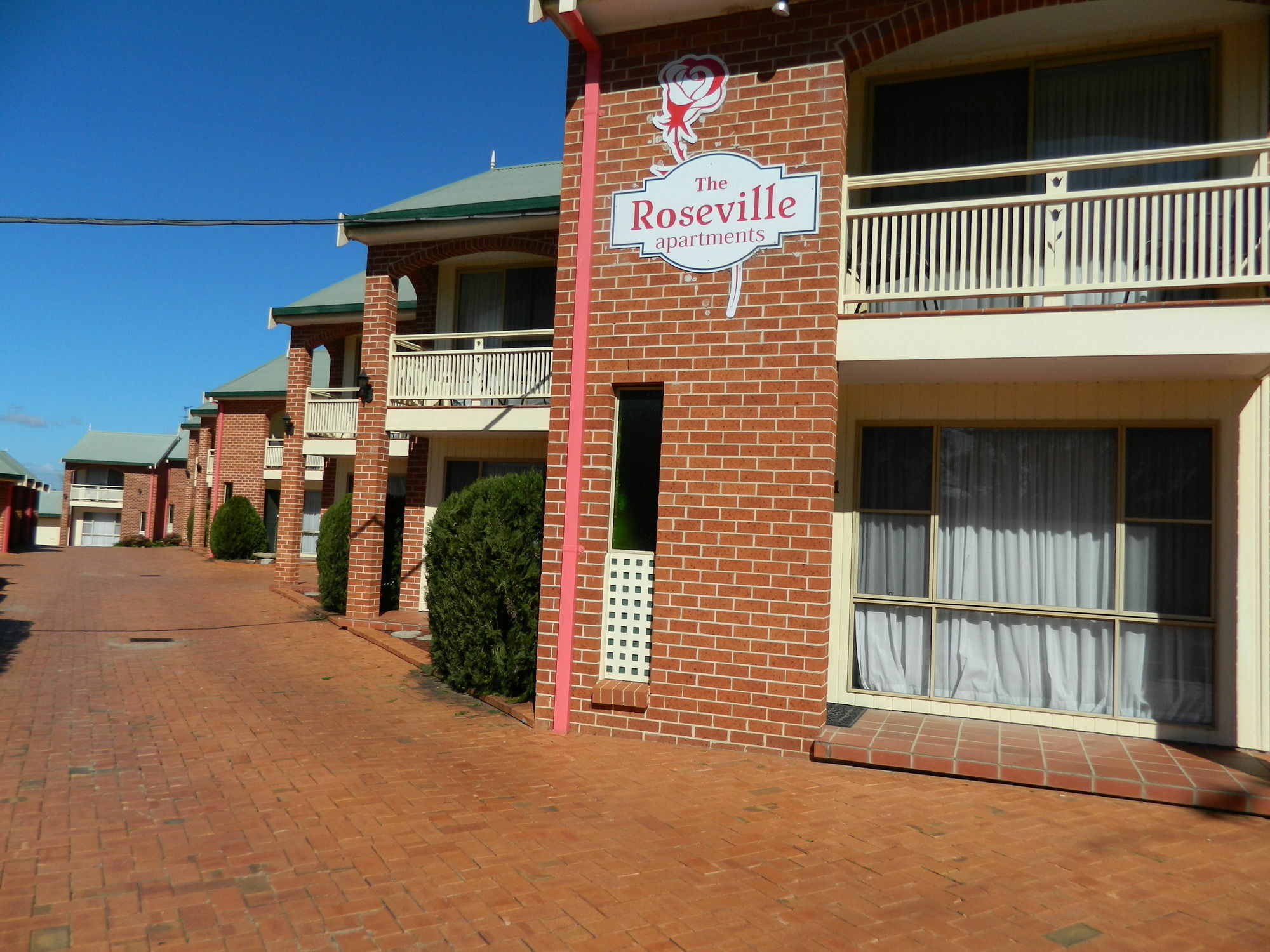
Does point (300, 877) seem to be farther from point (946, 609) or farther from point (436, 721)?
point (946, 609)

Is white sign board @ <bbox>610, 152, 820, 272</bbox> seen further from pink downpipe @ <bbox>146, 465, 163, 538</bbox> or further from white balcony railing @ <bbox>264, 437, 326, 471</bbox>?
pink downpipe @ <bbox>146, 465, 163, 538</bbox>

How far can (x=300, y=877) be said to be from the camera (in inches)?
168

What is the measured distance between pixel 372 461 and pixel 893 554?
26.1 feet

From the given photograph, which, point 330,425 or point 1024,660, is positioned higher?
point 330,425

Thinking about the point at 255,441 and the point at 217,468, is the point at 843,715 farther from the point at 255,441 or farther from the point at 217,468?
the point at 217,468

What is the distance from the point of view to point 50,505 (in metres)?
59.9

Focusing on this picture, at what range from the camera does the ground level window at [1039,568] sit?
7047mm

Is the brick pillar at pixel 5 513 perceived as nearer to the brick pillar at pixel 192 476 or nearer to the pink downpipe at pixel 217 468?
the brick pillar at pixel 192 476

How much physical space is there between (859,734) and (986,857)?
1995mm

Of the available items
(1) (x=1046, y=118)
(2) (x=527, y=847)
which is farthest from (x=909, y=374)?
(2) (x=527, y=847)

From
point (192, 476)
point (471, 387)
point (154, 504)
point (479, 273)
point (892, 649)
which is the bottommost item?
point (892, 649)

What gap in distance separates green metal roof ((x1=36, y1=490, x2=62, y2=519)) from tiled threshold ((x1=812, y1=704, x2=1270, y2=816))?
65.2 m

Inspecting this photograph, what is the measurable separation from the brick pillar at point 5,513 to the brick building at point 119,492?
1629 cm

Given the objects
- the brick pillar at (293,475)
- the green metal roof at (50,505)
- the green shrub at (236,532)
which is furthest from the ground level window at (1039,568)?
the green metal roof at (50,505)
